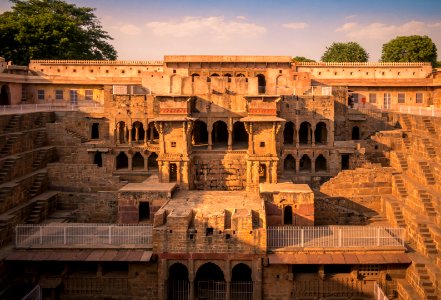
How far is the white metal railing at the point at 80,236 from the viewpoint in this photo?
A: 20.8 m

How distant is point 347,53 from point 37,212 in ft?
186

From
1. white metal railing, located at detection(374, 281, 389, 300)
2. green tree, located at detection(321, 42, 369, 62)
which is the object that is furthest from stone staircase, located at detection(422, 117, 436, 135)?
green tree, located at detection(321, 42, 369, 62)

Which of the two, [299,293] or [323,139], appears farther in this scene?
[323,139]

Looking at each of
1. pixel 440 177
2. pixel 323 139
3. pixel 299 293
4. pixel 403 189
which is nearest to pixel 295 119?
pixel 323 139

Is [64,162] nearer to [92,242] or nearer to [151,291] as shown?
[92,242]

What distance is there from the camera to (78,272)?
21.2m

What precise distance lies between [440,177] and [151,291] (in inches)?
602

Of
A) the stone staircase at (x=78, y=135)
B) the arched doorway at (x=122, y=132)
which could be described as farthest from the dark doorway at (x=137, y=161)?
the stone staircase at (x=78, y=135)

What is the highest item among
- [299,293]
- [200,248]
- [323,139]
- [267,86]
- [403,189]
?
[267,86]

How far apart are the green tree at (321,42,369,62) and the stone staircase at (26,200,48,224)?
5440cm

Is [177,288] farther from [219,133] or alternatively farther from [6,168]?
[219,133]

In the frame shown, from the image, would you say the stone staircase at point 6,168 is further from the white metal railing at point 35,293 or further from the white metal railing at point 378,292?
the white metal railing at point 378,292

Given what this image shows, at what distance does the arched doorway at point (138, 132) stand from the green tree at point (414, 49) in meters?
42.5

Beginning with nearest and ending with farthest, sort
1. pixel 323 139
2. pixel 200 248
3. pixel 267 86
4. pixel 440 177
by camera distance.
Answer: pixel 200 248
pixel 440 177
pixel 323 139
pixel 267 86
